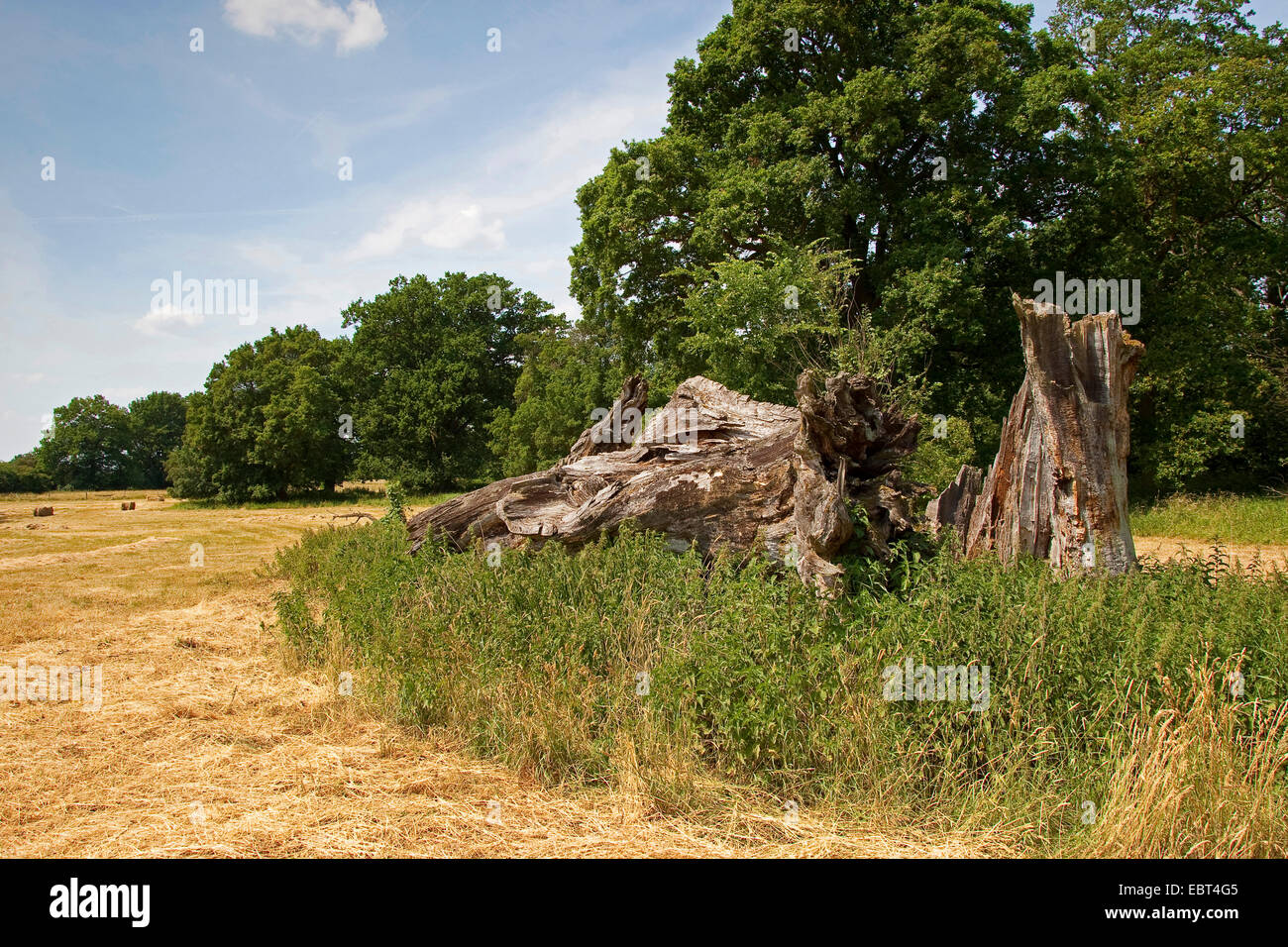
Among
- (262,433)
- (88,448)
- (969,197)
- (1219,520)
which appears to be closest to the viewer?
(1219,520)

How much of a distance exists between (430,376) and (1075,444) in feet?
131

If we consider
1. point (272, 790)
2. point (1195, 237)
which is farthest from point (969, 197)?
point (272, 790)

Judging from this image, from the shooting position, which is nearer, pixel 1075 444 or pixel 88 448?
pixel 1075 444

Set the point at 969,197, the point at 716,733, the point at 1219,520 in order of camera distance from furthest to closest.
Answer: the point at 969,197 → the point at 1219,520 → the point at 716,733

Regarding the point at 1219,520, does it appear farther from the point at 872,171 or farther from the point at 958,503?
the point at 872,171

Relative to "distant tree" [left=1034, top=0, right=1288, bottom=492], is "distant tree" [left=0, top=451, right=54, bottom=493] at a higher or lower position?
lower

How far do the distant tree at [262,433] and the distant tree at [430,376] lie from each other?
6.74 feet

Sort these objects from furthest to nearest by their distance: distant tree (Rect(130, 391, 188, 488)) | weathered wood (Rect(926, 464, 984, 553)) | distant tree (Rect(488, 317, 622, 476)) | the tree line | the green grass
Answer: distant tree (Rect(130, 391, 188, 488)) → distant tree (Rect(488, 317, 622, 476)) → the tree line → the green grass → weathered wood (Rect(926, 464, 984, 553))

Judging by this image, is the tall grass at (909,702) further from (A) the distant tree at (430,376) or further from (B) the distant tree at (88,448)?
(B) the distant tree at (88,448)

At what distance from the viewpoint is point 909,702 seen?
15.0 feet

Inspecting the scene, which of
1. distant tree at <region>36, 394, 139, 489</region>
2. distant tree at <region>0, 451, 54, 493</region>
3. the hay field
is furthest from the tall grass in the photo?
distant tree at <region>36, 394, 139, 489</region>

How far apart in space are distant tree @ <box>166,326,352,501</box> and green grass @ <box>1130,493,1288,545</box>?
37.0m

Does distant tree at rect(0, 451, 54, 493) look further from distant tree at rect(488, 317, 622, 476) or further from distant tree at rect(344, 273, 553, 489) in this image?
distant tree at rect(488, 317, 622, 476)

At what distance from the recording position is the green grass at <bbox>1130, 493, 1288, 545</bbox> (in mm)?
16391
